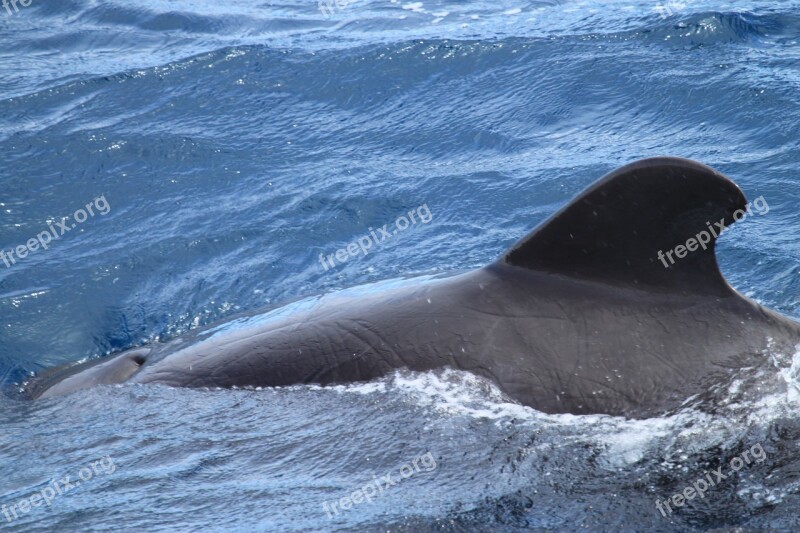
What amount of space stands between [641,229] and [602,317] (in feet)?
1.80

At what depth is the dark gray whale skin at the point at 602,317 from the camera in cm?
550

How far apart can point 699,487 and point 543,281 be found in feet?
4.77

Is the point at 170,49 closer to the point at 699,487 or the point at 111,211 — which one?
the point at 111,211

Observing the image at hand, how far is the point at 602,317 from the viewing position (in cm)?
570

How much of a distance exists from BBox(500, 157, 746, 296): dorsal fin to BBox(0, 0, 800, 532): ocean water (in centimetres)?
77

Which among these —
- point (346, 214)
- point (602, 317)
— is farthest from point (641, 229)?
point (346, 214)

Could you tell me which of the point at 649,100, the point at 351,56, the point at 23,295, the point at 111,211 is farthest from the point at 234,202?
the point at 649,100

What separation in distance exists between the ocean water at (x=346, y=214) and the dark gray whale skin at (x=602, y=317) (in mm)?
157

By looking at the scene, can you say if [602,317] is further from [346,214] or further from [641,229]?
[346,214]

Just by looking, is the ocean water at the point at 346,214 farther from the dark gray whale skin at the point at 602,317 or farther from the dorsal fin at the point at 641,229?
the dorsal fin at the point at 641,229

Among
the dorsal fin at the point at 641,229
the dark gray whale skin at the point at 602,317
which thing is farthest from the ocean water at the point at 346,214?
the dorsal fin at the point at 641,229

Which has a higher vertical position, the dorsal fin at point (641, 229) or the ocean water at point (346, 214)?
the dorsal fin at point (641, 229)

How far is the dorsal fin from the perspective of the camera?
5391 millimetres

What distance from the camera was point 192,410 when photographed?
6.32 meters
